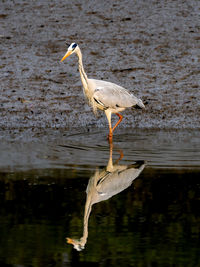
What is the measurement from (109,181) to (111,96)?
398cm

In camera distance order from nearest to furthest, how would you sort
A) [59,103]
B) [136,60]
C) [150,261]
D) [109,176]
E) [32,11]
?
[150,261] → [109,176] → [59,103] → [136,60] → [32,11]

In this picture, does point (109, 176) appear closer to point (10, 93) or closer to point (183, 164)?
point (183, 164)

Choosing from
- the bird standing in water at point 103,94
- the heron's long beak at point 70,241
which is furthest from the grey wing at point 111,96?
the heron's long beak at point 70,241

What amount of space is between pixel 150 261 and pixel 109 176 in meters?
2.90

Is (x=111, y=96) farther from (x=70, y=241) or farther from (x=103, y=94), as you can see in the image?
(x=70, y=241)

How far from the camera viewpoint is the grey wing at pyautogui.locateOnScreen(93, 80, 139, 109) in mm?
11406

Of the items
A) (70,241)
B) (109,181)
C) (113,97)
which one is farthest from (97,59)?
(70,241)

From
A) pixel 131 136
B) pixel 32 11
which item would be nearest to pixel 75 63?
pixel 32 11

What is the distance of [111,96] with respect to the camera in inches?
452

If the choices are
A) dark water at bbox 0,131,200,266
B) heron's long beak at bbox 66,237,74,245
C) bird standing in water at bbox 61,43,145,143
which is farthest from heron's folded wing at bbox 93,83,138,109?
heron's long beak at bbox 66,237,74,245

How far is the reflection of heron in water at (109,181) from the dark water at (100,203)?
0.4 inches

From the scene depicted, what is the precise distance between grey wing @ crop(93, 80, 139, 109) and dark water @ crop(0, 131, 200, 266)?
3.55 ft

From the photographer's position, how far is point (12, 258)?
17.0ft

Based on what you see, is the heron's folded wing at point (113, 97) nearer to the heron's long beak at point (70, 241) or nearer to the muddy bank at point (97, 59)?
the muddy bank at point (97, 59)
